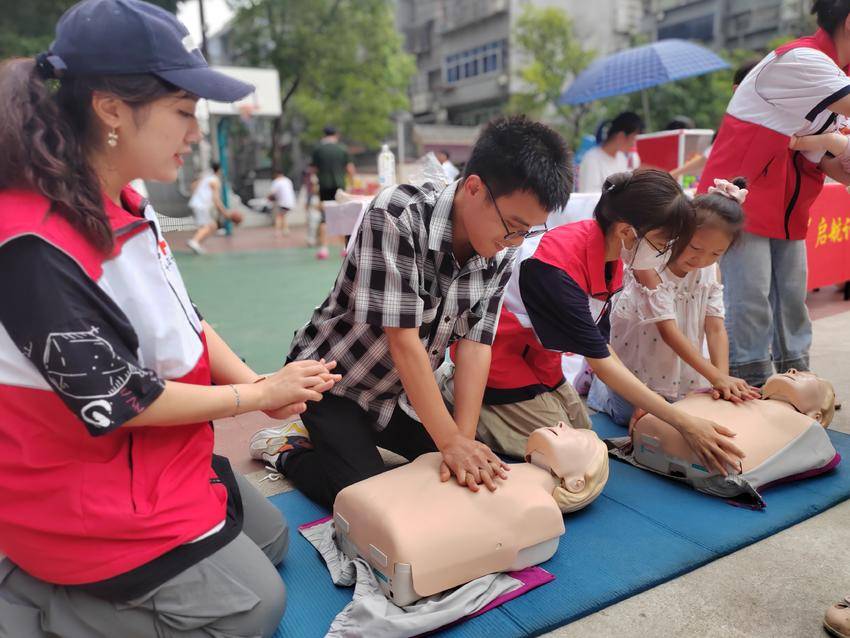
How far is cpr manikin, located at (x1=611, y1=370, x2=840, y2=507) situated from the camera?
78.5 inches

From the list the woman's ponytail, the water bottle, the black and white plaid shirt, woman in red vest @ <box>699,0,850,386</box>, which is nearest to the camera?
the woman's ponytail

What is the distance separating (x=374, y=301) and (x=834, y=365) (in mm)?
2731

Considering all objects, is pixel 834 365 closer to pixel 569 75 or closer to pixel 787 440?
pixel 787 440

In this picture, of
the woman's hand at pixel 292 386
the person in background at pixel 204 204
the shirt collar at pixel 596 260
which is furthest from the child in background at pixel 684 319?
the person in background at pixel 204 204

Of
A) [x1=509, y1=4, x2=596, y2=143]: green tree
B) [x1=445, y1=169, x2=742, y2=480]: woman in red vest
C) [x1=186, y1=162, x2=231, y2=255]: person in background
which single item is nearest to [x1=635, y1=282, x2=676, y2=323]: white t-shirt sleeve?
[x1=445, y1=169, x2=742, y2=480]: woman in red vest

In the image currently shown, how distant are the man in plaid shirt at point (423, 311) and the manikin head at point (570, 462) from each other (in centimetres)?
21

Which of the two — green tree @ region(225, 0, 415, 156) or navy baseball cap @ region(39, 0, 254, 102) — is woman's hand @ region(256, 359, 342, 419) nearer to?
navy baseball cap @ region(39, 0, 254, 102)

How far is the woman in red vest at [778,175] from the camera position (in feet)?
7.48

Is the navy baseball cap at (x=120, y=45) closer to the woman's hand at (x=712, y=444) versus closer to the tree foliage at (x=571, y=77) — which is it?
the woman's hand at (x=712, y=444)

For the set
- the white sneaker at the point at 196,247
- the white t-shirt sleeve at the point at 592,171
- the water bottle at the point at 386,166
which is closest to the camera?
the white t-shirt sleeve at the point at 592,171

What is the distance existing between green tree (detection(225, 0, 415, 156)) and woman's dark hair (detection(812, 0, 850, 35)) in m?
17.7

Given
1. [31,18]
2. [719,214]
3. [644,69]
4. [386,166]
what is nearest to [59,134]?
[719,214]

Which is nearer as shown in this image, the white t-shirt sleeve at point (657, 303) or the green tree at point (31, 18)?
the white t-shirt sleeve at point (657, 303)

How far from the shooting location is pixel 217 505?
1.35 meters
